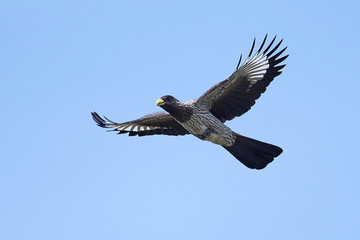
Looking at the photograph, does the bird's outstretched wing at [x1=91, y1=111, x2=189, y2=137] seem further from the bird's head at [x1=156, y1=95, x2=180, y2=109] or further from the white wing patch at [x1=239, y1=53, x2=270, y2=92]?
the white wing patch at [x1=239, y1=53, x2=270, y2=92]

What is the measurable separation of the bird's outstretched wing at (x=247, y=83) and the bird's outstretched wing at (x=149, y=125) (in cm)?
132

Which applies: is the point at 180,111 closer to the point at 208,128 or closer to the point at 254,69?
the point at 208,128

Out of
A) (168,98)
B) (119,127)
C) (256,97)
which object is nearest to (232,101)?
(256,97)

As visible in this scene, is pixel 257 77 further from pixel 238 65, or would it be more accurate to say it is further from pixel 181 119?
pixel 181 119

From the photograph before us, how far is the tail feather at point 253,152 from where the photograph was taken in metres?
13.7

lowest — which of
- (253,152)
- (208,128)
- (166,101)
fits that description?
(253,152)

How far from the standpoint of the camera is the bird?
44.3ft

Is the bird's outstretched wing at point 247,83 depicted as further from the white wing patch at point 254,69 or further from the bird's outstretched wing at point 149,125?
the bird's outstretched wing at point 149,125

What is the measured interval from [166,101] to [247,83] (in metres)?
1.73

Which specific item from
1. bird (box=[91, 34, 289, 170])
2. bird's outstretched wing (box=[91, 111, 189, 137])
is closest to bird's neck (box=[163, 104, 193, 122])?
bird (box=[91, 34, 289, 170])

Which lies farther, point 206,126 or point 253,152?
point 253,152

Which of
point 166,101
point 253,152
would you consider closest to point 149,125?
Result: point 166,101

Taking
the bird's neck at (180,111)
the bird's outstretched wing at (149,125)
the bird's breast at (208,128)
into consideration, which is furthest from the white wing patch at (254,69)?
the bird's outstretched wing at (149,125)

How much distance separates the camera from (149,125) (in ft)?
49.8
